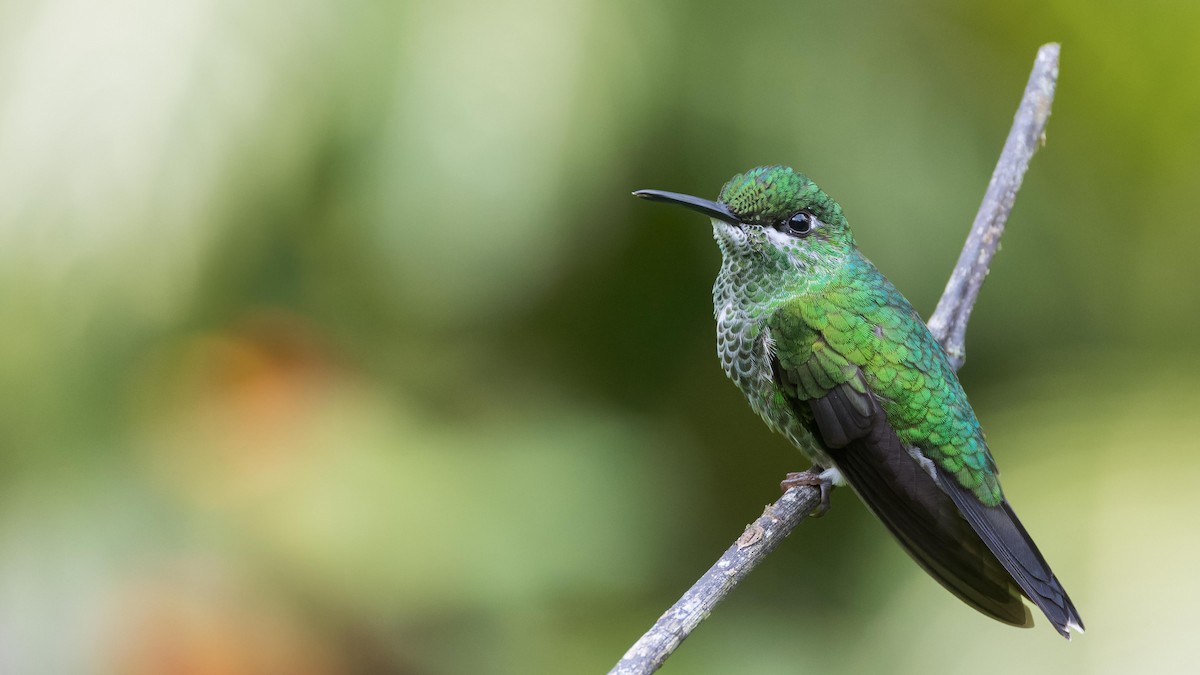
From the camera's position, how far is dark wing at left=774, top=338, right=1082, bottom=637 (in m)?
1.95

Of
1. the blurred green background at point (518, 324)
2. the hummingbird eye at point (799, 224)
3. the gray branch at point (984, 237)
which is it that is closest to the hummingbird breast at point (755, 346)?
the hummingbird eye at point (799, 224)

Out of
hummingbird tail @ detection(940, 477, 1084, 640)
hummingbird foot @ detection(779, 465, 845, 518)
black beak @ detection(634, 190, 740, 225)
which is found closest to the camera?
hummingbird tail @ detection(940, 477, 1084, 640)

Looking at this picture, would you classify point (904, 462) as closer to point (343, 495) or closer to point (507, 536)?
point (507, 536)

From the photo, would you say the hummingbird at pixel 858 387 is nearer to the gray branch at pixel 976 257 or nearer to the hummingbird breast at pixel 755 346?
the hummingbird breast at pixel 755 346

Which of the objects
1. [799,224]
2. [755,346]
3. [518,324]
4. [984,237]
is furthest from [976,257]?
[518,324]

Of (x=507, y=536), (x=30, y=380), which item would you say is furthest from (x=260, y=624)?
(x=30, y=380)

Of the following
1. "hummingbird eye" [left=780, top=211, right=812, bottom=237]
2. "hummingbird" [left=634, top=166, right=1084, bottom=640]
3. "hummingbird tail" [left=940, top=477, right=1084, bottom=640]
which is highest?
"hummingbird eye" [left=780, top=211, right=812, bottom=237]

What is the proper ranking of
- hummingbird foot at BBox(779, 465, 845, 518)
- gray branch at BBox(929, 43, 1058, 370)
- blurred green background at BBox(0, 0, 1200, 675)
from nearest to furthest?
1. hummingbird foot at BBox(779, 465, 845, 518)
2. gray branch at BBox(929, 43, 1058, 370)
3. blurred green background at BBox(0, 0, 1200, 675)

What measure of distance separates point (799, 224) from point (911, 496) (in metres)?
0.54

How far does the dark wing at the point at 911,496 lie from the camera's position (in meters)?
1.95

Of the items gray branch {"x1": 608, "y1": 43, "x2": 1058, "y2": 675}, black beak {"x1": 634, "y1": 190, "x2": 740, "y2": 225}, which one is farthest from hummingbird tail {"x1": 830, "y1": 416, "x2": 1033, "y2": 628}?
black beak {"x1": 634, "y1": 190, "x2": 740, "y2": 225}

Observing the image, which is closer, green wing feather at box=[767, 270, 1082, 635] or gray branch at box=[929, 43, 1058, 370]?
green wing feather at box=[767, 270, 1082, 635]

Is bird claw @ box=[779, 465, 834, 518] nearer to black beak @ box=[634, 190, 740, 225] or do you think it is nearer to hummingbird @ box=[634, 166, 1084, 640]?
hummingbird @ box=[634, 166, 1084, 640]

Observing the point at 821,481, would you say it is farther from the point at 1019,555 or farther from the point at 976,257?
the point at 976,257
